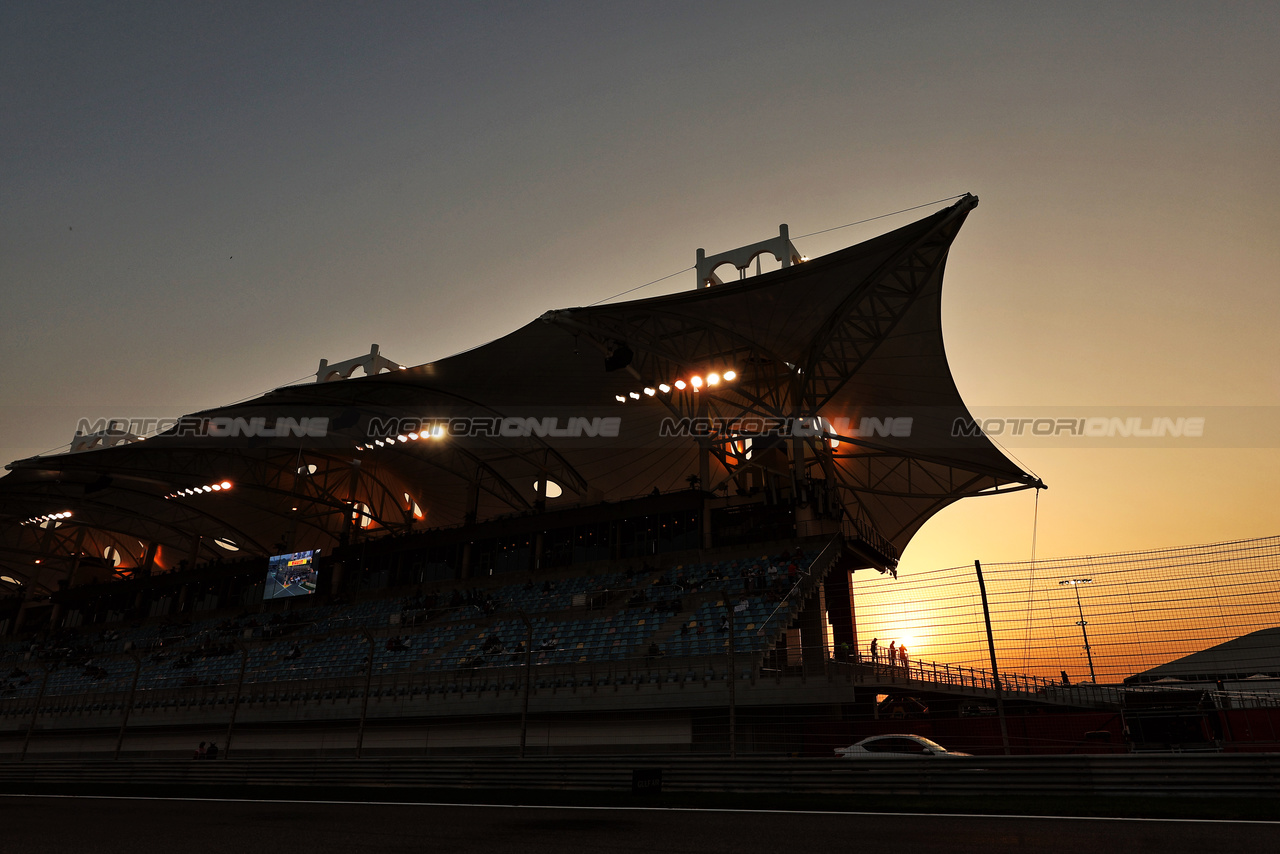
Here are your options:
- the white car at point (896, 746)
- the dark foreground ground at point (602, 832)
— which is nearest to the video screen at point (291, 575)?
the dark foreground ground at point (602, 832)

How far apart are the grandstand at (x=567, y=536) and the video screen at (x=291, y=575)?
18cm

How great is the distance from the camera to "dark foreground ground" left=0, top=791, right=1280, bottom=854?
6949 millimetres

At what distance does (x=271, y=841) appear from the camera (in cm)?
804

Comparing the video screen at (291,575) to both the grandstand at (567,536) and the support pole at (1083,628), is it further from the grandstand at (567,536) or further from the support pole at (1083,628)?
the support pole at (1083,628)

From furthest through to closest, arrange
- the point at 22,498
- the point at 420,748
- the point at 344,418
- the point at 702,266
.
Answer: the point at 22,498
the point at 344,418
the point at 702,266
the point at 420,748

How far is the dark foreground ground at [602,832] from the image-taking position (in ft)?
22.8

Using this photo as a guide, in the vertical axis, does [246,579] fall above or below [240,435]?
below

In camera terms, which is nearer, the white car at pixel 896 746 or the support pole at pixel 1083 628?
the support pole at pixel 1083 628

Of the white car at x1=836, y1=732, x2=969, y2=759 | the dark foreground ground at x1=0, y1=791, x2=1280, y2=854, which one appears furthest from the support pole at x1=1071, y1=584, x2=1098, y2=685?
the white car at x1=836, y1=732, x2=969, y2=759

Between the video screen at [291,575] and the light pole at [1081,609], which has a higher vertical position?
the video screen at [291,575]

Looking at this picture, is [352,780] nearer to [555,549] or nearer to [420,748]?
[420,748]

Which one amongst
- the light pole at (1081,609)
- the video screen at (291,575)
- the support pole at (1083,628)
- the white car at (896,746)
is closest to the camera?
the support pole at (1083,628)

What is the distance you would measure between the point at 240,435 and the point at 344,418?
7112mm

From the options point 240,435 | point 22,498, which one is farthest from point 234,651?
point 22,498
